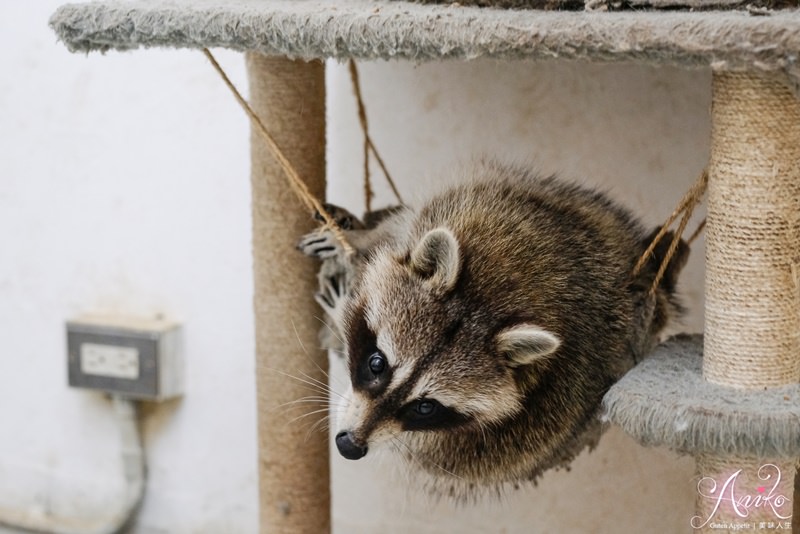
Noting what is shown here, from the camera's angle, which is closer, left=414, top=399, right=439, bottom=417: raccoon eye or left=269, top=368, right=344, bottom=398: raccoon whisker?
left=414, top=399, right=439, bottom=417: raccoon eye

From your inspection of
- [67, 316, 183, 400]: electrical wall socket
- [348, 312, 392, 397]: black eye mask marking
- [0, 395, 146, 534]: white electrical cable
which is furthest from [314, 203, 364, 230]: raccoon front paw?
[0, 395, 146, 534]: white electrical cable

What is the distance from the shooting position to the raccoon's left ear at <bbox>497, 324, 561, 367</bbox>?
4.54 feet

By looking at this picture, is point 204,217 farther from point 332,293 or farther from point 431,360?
point 431,360

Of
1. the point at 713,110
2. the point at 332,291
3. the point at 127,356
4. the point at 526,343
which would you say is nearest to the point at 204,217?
the point at 127,356

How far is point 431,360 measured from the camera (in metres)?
1.42

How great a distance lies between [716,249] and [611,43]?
311 millimetres

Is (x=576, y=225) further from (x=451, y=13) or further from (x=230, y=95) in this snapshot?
(x=230, y=95)

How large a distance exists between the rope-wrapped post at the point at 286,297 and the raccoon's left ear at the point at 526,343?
0.46 meters

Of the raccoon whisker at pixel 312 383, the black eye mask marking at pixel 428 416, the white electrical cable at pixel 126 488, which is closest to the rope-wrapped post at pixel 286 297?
the raccoon whisker at pixel 312 383

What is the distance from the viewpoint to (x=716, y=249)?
132 centimetres

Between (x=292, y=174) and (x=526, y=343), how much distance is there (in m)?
0.50

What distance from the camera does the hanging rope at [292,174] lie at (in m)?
1.64

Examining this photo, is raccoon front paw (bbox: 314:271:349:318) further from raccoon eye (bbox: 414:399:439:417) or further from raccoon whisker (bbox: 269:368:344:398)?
raccoon eye (bbox: 414:399:439:417)

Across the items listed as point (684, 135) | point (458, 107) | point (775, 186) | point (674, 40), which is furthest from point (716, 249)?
point (458, 107)
